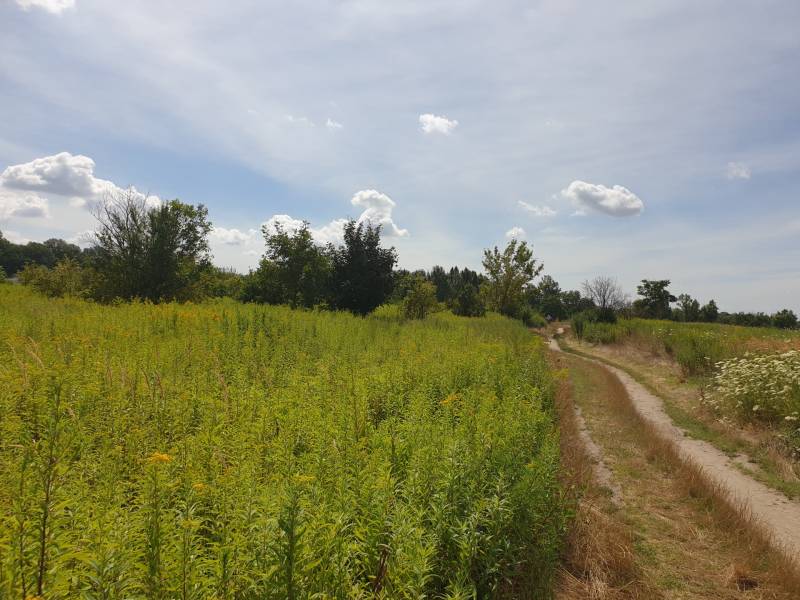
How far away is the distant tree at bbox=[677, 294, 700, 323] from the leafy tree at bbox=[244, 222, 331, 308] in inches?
2341

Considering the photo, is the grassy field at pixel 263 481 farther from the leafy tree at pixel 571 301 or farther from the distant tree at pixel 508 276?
the leafy tree at pixel 571 301

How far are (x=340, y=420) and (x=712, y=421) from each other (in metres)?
10.8

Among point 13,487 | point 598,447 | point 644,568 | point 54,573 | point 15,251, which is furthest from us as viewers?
point 15,251

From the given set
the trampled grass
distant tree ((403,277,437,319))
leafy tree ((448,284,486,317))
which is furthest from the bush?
leafy tree ((448,284,486,317))

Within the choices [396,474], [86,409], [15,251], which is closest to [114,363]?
[86,409]

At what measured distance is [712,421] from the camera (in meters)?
10.6

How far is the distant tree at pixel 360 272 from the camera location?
21969mm

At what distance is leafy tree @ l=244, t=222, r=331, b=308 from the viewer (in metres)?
23.9

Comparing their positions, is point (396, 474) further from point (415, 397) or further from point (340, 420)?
point (415, 397)

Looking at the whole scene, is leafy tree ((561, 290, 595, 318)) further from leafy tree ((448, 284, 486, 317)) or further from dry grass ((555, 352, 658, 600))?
dry grass ((555, 352, 658, 600))

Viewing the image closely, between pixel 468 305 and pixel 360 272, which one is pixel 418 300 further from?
pixel 468 305

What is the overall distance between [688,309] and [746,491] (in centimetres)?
6866

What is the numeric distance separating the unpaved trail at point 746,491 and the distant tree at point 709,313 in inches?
2561

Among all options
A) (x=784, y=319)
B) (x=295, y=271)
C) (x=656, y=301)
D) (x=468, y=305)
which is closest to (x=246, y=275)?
(x=295, y=271)
